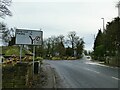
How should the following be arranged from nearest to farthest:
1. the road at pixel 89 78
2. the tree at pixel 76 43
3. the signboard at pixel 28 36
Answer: the road at pixel 89 78 → the signboard at pixel 28 36 → the tree at pixel 76 43

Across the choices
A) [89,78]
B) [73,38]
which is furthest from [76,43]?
[89,78]

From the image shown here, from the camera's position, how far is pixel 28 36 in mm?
19344

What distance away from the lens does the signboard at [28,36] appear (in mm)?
19234

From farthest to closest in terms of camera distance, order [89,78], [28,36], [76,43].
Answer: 1. [76,43]
2. [89,78]
3. [28,36]

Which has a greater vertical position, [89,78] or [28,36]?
[28,36]

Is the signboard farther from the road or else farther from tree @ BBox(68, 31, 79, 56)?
tree @ BBox(68, 31, 79, 56)

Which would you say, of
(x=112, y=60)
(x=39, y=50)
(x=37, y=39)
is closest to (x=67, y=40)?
(x=39, y=50)

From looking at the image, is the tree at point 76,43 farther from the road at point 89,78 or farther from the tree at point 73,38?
the road at point 89,78

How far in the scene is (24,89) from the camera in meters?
14.0

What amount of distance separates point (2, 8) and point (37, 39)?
10.7ft

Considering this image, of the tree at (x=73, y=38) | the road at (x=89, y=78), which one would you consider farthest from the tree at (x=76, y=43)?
the road at (x=89, y=78)

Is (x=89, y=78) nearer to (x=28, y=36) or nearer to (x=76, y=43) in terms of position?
(x=28, y=36)

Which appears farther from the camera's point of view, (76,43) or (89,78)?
(76,43)

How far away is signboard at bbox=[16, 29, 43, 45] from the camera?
19.2 metres
